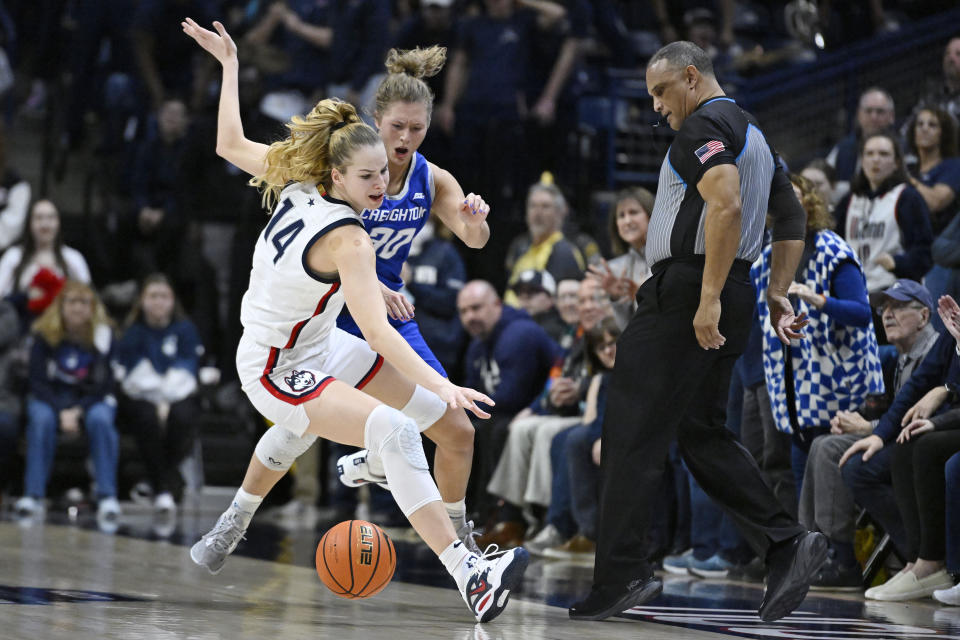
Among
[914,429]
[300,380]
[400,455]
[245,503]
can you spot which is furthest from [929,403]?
[245,503]

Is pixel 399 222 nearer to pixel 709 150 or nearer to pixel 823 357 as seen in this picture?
pixel 709 150

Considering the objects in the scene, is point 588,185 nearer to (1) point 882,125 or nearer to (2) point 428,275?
(2) point 428,275

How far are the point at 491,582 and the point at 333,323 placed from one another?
44.5 inches

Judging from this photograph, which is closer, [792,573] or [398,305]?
[792,573]

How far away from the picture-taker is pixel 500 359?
8492 millimetres

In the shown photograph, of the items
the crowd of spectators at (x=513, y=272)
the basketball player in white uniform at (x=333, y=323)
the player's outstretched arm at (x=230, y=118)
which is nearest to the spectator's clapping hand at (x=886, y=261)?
the crowd of spectators at (x=513, y=272)

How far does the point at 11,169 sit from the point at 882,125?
6972 millimetres

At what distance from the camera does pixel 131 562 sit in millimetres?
6297

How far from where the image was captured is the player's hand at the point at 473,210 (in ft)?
16.7

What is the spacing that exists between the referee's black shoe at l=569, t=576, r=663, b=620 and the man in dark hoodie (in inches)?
149

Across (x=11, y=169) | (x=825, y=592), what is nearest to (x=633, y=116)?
(x=11, y=169)

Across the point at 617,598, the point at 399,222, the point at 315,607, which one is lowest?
the point at 315,607

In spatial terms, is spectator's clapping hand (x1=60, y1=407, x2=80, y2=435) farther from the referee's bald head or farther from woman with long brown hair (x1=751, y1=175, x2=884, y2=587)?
the referee's bald head

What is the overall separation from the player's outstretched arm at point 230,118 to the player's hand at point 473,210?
782 millimetres
